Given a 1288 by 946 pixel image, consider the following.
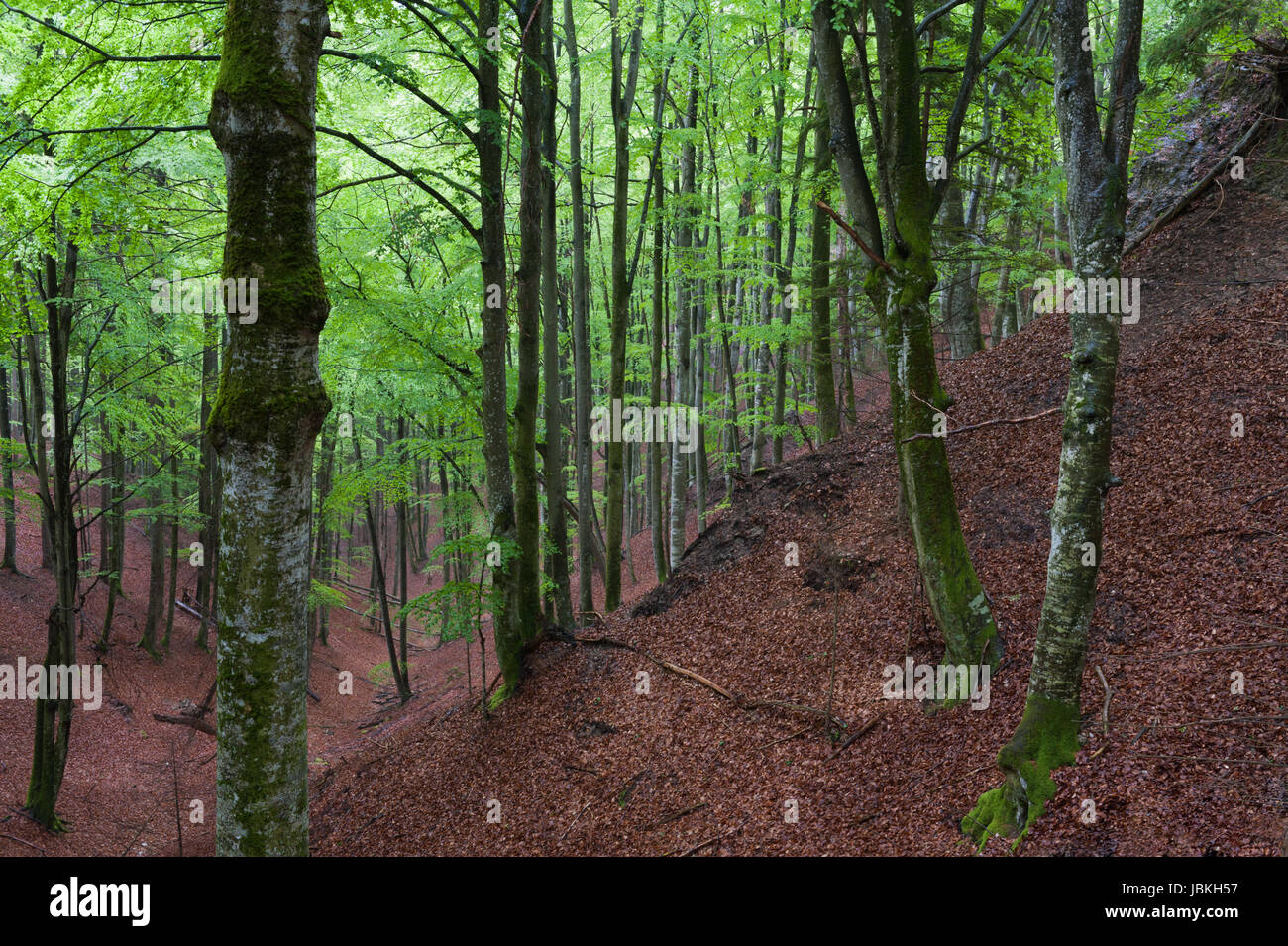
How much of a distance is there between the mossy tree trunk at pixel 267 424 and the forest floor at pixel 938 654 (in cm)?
387

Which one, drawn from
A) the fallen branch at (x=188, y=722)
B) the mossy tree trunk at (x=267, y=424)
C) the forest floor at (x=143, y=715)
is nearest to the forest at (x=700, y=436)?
the mossy tree trunk at (x=267, y=424)

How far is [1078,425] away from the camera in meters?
4.16

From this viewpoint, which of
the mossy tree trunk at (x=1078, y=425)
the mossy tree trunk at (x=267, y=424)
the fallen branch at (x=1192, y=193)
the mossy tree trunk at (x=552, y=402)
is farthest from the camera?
the fallen branch at (x=1192, y=193)

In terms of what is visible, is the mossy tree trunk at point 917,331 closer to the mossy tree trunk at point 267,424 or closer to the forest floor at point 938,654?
the forest floor at point 938,654

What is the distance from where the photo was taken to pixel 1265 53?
10.1 m

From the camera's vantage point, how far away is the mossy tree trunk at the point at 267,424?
8.55 ft

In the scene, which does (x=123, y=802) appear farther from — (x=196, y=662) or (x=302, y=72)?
(x=302, y=72)

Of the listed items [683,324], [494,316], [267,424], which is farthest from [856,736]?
[683,324]

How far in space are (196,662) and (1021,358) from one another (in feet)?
57.2

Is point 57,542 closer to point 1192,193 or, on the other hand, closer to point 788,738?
point 788,738

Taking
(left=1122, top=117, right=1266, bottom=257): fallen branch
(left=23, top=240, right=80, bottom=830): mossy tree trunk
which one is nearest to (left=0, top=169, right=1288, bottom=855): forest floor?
(left=1122, top=117, right=1266, bottom=257): fallen branch

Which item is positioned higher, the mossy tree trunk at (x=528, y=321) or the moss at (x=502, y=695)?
the mossy tree trunk at (x=528, y=321)

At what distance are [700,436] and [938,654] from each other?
973 cm

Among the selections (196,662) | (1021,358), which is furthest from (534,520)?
(196,662)
